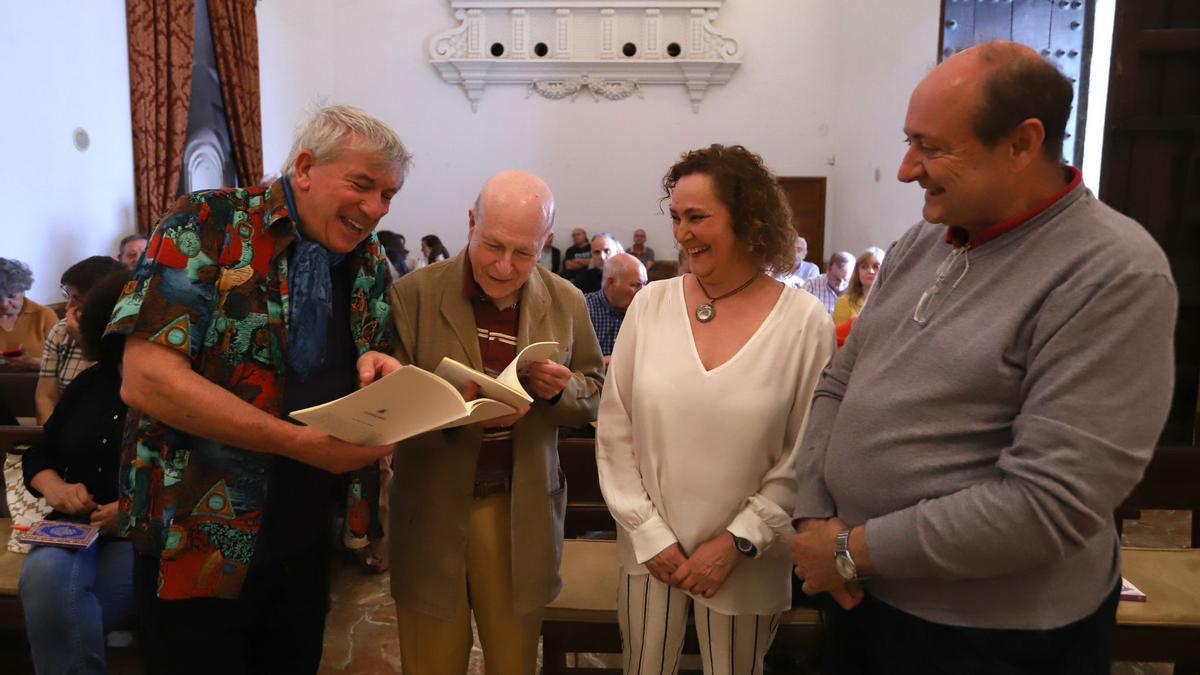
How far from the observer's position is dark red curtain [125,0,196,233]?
265 inches

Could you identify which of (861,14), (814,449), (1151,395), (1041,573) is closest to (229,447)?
(814,449)

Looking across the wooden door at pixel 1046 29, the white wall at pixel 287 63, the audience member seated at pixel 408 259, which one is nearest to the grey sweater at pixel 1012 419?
the wooden door at pixel 1046 29

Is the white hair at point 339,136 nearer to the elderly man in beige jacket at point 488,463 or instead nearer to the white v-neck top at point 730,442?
the elderly man in beige jacket at point 488,463

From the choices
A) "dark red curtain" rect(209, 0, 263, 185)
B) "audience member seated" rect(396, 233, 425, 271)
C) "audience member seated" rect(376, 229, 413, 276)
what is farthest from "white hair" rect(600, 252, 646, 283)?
"dark red curtain" rect(209, 0, 263, 185)

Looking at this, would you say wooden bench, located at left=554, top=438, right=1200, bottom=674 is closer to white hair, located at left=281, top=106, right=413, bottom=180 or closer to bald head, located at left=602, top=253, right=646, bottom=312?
white hair, located at left=281, top=106, right=413, bottom=180

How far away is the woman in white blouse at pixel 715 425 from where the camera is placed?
1.71 m

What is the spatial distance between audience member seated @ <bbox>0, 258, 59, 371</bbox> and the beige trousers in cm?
366

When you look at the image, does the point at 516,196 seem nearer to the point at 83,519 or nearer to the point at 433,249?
the point at 83,519

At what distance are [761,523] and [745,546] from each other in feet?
0.20

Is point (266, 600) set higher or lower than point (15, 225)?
lower

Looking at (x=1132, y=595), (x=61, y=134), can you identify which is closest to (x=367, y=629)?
(x=1132, y=595)

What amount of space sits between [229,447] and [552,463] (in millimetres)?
729

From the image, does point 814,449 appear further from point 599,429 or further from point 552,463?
point 552,463

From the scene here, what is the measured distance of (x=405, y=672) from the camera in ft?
6.38
